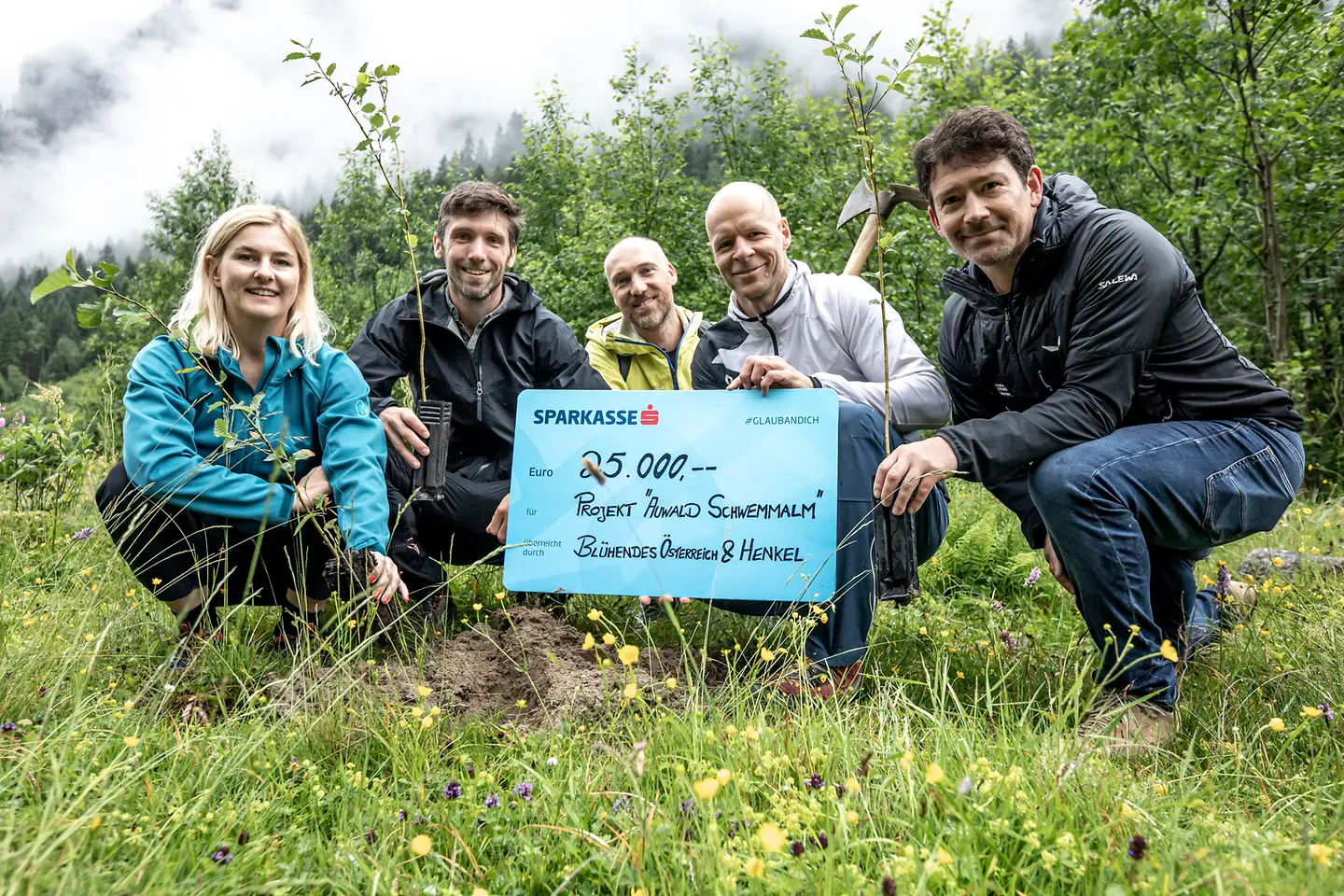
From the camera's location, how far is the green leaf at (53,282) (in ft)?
6.70

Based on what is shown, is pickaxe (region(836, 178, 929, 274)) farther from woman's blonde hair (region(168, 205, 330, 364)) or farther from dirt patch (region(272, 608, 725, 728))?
woman's blonde hair (region(168, 205, 330, 364))

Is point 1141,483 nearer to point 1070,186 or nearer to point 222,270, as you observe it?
point 1070,186

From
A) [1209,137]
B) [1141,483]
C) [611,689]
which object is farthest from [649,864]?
[1209,137]

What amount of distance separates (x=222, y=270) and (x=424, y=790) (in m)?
2.17

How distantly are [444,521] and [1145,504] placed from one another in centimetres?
266

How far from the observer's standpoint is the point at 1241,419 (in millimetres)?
2844

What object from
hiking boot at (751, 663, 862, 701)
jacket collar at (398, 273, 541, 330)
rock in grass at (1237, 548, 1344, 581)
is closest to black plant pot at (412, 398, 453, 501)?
jacket collar at (398, 273, 541, 330)

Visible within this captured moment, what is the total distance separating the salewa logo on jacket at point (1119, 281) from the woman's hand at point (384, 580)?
2.46 meters

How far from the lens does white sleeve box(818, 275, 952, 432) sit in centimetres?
322

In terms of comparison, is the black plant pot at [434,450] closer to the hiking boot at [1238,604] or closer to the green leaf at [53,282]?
the green leaf at [53,282]

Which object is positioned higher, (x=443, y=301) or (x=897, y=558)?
(x=443, y=301)

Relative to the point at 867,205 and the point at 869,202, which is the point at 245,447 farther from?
the point at 869,202

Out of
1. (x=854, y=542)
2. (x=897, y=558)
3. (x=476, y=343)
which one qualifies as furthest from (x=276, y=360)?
(x=897, y=558)

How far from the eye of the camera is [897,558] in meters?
2.67
